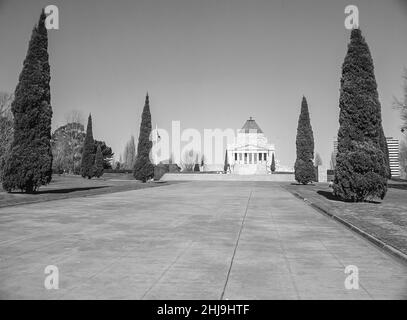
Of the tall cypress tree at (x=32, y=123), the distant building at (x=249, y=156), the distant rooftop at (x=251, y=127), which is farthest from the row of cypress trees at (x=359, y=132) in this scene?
the distant rooftop at (x=251, y=127)

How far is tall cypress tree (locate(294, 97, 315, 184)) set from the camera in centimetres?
4403

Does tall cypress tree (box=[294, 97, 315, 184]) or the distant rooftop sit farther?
the distant rooftop

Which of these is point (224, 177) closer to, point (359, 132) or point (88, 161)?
point (88, 161)

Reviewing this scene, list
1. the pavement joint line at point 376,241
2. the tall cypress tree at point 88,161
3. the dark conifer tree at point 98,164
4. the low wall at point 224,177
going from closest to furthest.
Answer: the pavement joint line at point 376,241, the tall cypress tree at point 88,161, the dark conifer tree at point 98,164, the low wall at point 224,177

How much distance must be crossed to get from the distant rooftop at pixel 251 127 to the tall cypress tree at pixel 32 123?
12274cm

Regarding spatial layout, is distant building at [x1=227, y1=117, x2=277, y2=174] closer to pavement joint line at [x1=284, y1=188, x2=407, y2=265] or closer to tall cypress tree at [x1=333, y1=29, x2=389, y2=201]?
tall cypress tree at [x1=333, y1=29, x2=389, y2=201]

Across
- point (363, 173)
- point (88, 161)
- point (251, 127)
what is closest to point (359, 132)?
point (363, 173)

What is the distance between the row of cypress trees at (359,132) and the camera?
63.9 feet

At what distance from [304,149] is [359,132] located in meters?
24.6

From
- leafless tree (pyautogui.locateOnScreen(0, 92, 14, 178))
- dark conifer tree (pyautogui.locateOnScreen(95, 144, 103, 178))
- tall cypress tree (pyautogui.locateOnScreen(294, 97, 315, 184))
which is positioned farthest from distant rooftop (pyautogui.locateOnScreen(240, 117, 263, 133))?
leafless tree (pyautogui.locateOnScreen(0, 92, 14, 178))

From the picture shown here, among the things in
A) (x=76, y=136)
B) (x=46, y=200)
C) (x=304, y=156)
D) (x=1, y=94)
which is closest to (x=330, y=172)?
(x=304, y=156)

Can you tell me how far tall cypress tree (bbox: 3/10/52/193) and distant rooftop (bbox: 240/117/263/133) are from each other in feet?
403

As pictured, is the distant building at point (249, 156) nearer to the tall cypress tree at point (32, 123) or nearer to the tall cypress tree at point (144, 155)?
the tall cypress tree at point (144, 155)
